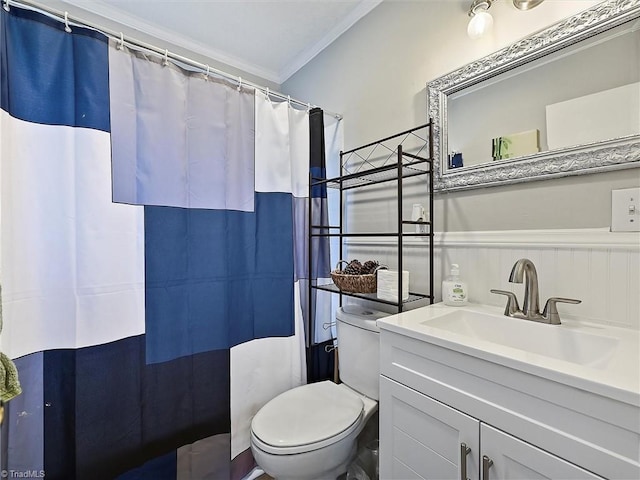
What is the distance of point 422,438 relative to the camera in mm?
827

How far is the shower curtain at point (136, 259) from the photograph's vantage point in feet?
3.13

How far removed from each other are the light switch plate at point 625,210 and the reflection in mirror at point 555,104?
0.55 ft

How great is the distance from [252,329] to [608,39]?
1.67 meters

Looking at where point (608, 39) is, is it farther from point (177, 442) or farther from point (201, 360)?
point (177, 442)

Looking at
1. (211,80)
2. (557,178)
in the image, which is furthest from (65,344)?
(557,178)

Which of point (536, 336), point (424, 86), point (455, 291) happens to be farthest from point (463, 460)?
point (424, 86)

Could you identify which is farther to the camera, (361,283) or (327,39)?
(327,39)

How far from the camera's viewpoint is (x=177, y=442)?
4.00 feet

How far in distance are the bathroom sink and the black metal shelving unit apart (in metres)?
0.20

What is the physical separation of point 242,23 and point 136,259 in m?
1.48

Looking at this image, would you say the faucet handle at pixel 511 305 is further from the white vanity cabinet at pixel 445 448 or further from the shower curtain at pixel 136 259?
the shower curtain at pixel 136 259

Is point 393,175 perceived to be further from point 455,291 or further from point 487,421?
point 487,421

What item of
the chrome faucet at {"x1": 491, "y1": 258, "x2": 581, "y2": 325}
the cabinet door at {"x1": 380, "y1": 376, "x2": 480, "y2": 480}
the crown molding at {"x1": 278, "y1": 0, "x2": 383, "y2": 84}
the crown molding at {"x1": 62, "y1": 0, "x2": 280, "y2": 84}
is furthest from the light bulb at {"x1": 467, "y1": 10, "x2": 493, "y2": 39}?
the crown molding at {"x1": 62, "y1": 0, "x2": 280, "y2": 84}

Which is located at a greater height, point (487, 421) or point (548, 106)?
point (548, 106)
